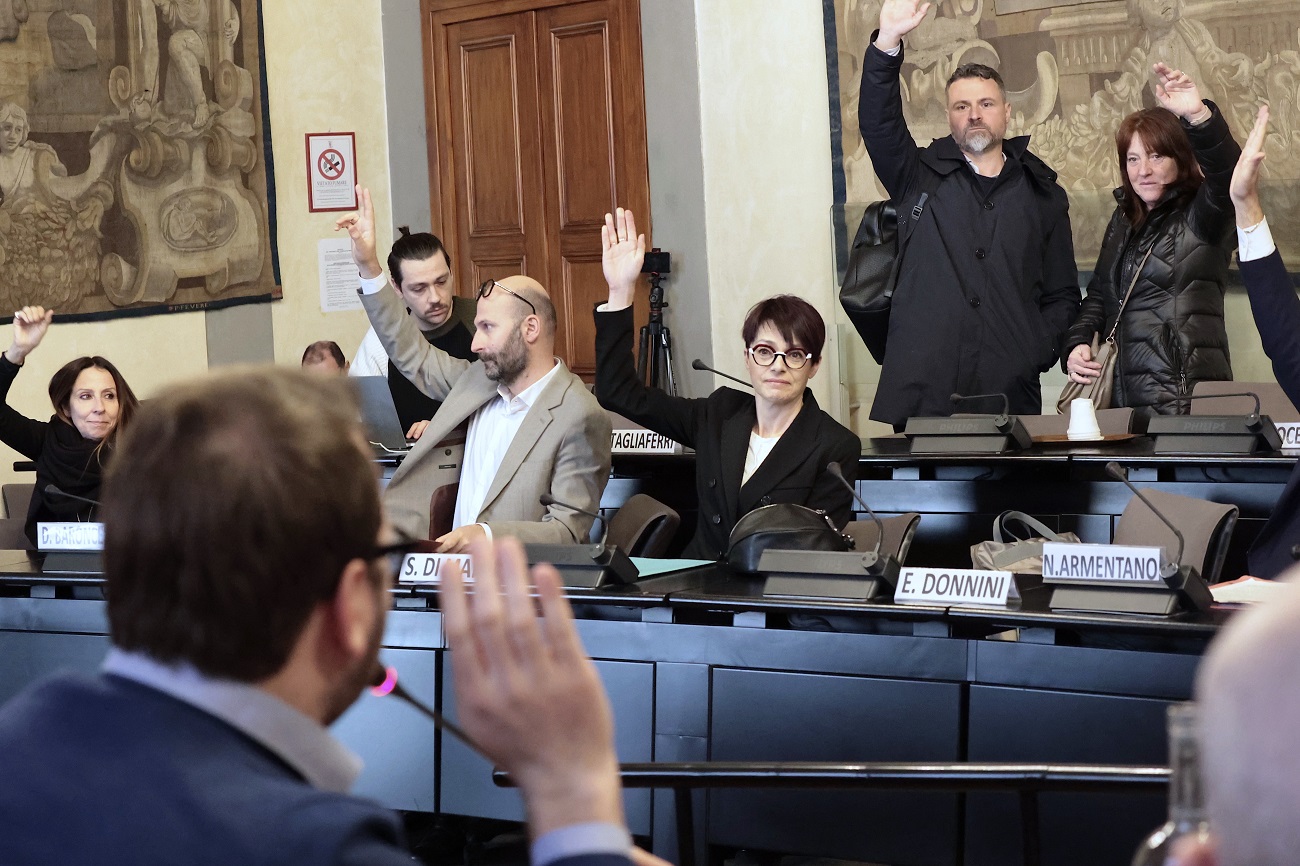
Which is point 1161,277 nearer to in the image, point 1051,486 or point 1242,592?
point 1051,486

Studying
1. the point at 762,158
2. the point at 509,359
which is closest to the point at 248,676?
the point at 509,359

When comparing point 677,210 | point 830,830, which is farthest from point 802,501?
point 677,210

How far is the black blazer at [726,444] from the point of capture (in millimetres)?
3473

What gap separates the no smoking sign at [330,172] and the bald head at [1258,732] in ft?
24.6

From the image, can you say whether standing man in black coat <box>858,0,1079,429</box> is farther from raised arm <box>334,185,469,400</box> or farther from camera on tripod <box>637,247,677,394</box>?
camera on tripod <box>637,247,677,394</box>

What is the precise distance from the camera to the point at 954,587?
2.43m

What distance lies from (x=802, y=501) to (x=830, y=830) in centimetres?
114

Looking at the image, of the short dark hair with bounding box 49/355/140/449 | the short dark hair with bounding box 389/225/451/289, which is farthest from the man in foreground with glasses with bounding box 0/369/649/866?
the short dark hair with bounding box 389/225/451/289

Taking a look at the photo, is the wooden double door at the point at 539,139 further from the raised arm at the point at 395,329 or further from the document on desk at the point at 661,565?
the document on desk at the point at 661,565

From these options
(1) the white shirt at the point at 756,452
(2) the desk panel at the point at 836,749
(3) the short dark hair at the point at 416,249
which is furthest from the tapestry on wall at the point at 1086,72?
(2) the desk panel at the point at 836,749

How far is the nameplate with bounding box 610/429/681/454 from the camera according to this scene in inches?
167

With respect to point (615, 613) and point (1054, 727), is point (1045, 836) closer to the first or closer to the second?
point (1054, 727)

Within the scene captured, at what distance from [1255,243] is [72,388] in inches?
133

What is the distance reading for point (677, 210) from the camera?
7.18 metres
